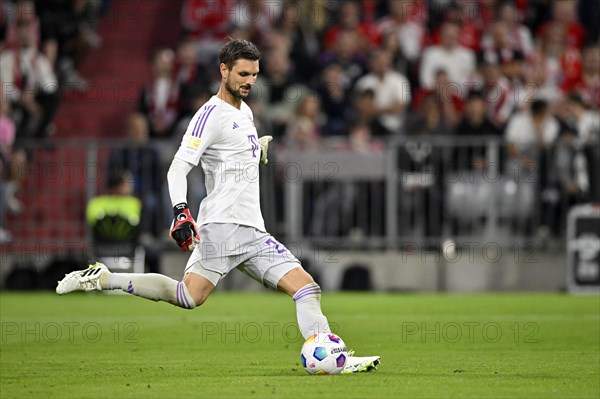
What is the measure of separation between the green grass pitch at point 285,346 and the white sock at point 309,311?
37 cm

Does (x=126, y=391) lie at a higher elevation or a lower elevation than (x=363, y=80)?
lower

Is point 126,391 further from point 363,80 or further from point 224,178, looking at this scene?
point 363,80

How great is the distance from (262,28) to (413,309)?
8.57 meters

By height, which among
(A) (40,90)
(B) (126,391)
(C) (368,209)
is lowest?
(B) (126,391)

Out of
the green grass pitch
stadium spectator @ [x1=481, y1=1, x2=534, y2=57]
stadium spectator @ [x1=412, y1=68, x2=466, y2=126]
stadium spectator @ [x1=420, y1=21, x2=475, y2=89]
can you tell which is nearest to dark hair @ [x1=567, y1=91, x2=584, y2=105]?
stadium spectator @ [x1=412, y1=68, x2=466, y2=126]

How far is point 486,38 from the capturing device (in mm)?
24375

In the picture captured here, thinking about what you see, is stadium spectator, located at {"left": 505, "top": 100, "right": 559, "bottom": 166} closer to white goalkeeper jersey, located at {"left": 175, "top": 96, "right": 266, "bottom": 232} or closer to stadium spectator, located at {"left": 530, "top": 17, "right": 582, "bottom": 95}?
stadium spectator, located at {"left": 530, "top": 17, "right": 582, "bottom": 95}

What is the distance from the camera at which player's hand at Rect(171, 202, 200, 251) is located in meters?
9.89

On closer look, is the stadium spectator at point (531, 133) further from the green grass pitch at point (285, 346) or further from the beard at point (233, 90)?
the beard at point (233, 90)

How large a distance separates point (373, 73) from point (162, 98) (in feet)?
12.1

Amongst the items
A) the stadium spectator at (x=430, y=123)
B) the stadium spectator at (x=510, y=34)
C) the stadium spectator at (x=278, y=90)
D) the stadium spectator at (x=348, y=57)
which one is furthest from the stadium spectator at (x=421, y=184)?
the stadium spectator at (x=510, y=34)

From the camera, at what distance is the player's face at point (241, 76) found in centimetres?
1038

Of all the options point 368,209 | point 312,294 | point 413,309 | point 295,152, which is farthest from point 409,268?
point 312,294

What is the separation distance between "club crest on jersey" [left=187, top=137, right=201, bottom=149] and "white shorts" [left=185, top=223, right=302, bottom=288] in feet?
2.08
